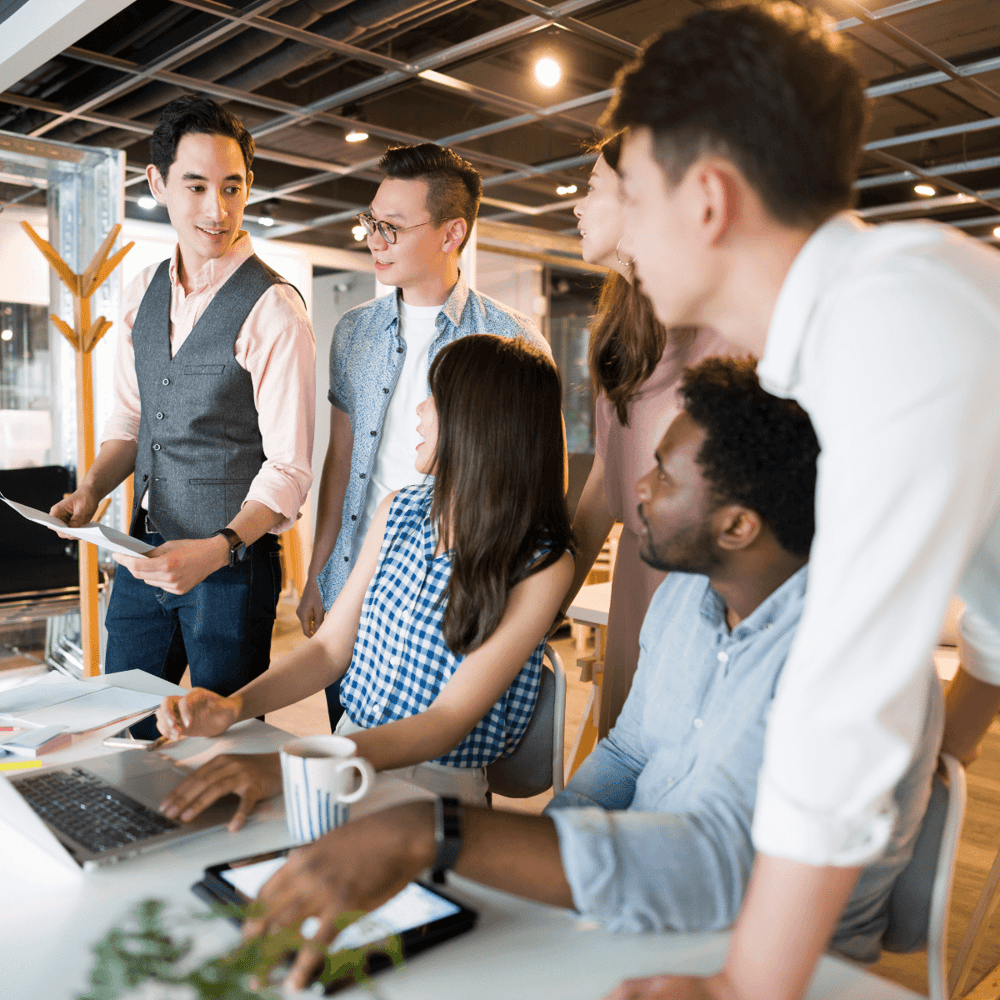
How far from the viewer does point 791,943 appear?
2.06ft

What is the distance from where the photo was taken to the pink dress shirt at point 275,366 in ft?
6.33

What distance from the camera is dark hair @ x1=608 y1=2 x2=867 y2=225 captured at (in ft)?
2.32

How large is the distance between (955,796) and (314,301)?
8.95m

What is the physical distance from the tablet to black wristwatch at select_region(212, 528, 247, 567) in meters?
0.96

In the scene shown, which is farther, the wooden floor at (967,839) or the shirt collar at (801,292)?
the wooden floor at (967,839)

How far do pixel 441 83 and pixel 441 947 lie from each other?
14.8 ft

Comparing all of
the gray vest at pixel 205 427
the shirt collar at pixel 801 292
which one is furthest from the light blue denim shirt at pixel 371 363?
the shirt collar at pixel 801 292

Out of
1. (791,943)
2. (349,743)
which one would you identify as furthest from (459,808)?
(791,943)

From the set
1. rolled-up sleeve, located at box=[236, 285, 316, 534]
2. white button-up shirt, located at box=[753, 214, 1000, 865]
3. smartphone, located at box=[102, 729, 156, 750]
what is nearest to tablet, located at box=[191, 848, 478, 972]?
white button-up shirt, located at box=[753, 214, 1000, 865]

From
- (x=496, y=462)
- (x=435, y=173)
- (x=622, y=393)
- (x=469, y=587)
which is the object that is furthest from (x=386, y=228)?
(x=469, y=587)

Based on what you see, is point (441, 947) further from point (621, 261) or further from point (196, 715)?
point (621, 261)

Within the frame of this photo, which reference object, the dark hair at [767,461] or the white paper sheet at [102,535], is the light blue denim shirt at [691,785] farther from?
the white paper sheet at [102,535]

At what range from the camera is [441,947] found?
2.64ft

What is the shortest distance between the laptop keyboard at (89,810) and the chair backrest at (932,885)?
31.3 inches
